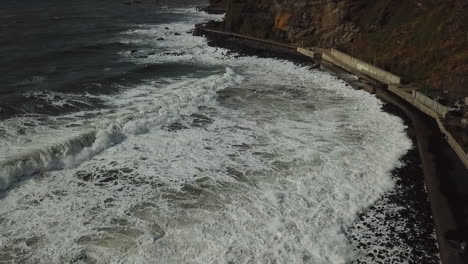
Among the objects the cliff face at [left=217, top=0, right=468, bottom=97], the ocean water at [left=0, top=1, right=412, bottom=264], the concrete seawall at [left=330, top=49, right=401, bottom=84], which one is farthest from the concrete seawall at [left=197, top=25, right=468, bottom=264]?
the cliff face at [left=217, top=0, right=468, bottom=97]

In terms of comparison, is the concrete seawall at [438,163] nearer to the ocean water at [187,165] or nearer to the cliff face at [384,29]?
the ocean water at [187,165]

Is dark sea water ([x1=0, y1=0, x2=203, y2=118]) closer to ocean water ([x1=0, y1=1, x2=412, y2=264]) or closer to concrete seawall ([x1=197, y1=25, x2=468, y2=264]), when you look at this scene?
ocean water ([x1=0, y1=1, x2=412, y2=264])

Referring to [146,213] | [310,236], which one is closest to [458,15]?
[310,236]

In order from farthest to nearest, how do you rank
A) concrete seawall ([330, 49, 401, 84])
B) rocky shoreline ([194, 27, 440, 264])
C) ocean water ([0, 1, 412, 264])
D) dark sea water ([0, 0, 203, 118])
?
concrete seawall ([330, 49, 401, 84]) < dark sea water ([0, 0, 203, 118]) < ocean water ([0, 1, 412, 264]) < rocky shoreline ([194, 27, 440, 264])

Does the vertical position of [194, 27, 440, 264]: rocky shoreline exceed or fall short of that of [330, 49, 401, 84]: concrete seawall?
it falls short

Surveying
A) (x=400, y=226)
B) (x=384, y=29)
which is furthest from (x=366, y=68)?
(x=400, y=226)

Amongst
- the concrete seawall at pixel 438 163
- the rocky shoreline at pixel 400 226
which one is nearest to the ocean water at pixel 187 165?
the rocky shoreline at pixel 400 226

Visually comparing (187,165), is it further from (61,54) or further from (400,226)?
(61,54)

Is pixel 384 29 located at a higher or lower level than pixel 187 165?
higher
